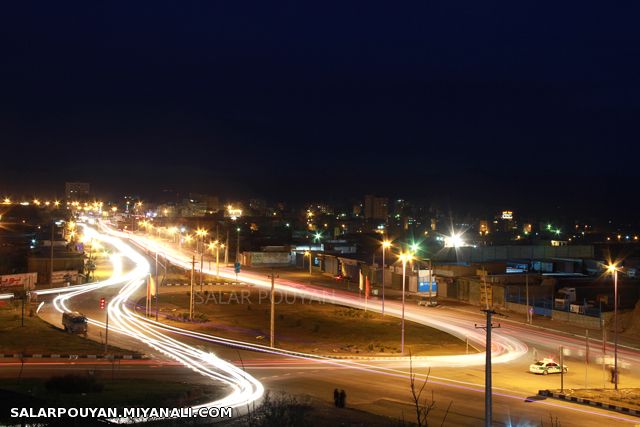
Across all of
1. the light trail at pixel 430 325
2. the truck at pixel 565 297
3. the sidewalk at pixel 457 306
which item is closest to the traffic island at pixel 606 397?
the sidewalk at pixel 457 306

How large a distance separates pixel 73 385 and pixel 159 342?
1155 cm

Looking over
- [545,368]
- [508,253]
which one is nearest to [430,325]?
[545,368]

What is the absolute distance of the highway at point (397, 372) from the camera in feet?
59.6

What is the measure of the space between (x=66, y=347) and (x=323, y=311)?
18199 millimetres

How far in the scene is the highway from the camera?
59.6ft

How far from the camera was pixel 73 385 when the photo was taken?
664 inches

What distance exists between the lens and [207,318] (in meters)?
36.8

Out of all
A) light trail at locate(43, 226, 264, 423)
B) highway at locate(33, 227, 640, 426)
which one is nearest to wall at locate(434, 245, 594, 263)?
highway at locate(33, 227, 640, 426)

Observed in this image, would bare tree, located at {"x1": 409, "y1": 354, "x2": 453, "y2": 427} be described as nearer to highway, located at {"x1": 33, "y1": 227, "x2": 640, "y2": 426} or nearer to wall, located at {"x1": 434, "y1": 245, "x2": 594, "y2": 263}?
highway, located at {"x1": 33, "y1": 227, "x2": 640, "y2": 426}

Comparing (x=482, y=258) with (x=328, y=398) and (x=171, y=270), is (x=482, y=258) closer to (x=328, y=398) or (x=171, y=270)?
(x=171, y=270)

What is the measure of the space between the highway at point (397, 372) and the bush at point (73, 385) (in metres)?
3.80

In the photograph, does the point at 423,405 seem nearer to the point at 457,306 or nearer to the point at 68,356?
→ the point at 68,356

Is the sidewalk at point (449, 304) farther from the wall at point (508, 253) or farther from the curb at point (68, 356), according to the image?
the curb at point (68, 356)

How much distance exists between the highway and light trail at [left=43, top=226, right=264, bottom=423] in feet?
0.14
